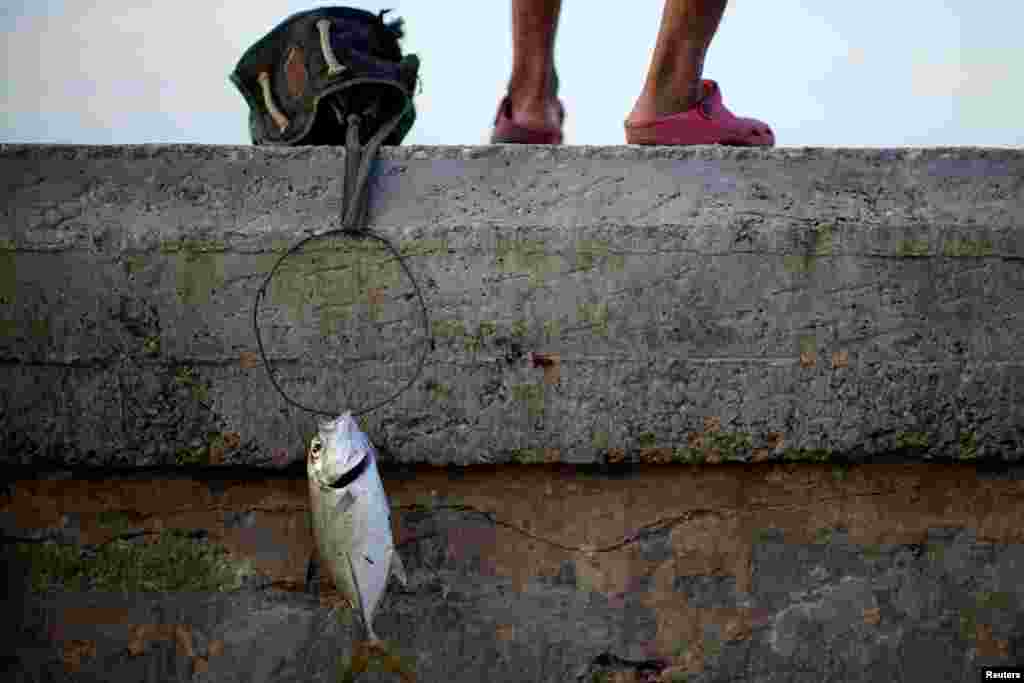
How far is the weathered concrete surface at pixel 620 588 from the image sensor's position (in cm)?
214

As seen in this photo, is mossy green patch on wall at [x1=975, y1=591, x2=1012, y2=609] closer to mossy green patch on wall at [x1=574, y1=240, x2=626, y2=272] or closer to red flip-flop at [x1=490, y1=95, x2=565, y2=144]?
mossy green patch on wall at [x1=574, y1=240, x2=626, y2=272]

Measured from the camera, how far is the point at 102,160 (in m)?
2.25

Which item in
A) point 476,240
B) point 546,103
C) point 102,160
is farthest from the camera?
point 546,103

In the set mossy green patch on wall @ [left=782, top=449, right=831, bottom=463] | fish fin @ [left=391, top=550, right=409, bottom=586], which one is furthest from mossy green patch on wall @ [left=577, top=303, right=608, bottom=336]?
fish fin @ [left=391, top=550, right=409, bottom=586]

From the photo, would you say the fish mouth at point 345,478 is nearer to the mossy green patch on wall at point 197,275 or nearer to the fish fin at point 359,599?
the fish fin at point 359,599

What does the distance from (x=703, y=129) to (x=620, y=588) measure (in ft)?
3.08

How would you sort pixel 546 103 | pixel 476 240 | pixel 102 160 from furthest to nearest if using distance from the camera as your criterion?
pixel 546 103, pixel 102 160, pixel 476 240

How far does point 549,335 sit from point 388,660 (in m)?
0.62

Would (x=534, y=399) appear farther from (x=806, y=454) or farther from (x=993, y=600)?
(x=993, y=600)

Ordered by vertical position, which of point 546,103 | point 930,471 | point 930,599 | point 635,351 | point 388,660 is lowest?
point 388,660

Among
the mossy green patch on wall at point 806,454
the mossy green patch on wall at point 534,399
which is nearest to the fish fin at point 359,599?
the mossy green patch on wall at point 534,399

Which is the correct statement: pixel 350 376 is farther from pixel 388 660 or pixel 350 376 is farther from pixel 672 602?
pixel 672 602

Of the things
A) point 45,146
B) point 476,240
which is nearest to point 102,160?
point 45,146

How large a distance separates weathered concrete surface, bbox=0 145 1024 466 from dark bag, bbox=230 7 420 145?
0.27 meters
